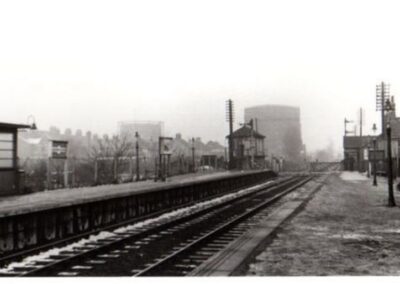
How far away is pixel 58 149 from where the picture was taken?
25172 millimetres

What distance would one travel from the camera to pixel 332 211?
20.4m

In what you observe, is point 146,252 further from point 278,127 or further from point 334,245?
point 278,127

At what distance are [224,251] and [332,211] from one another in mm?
9847

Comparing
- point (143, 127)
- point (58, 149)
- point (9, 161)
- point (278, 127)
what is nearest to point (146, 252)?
point (9, 161)

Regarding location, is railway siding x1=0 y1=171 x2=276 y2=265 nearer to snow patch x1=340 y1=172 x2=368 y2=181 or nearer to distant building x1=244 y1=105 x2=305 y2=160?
snow patch x1=340 y1=172 x2=368 y2=181

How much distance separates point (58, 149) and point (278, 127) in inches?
4811

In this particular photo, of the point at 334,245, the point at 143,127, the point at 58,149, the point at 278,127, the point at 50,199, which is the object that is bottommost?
the point at 334,245

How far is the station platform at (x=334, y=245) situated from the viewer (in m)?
9.65

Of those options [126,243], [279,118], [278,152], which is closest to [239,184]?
[126,243]

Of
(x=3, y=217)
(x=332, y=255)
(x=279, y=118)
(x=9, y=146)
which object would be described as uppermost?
(x=279, y=118)

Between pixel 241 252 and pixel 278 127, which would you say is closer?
pixel 241 252

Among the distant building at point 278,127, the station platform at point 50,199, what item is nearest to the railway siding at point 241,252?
the station platform at point 50,199
